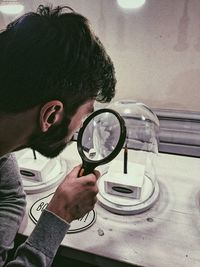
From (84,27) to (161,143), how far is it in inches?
33.4

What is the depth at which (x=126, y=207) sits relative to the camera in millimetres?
1070

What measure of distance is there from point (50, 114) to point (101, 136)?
1.66 feet

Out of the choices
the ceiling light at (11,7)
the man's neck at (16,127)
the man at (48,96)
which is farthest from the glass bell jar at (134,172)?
the ceiling light at (11,7)

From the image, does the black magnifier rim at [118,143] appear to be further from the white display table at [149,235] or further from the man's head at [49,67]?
the white display table at [149,235]

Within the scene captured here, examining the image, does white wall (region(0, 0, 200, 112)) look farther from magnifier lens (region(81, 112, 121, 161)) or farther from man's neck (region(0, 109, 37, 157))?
man's neck (region(0, 109, 37, 157))

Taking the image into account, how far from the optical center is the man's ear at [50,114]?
0.80 m

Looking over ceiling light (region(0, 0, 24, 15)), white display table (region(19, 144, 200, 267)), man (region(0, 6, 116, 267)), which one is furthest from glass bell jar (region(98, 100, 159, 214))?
ceiling light (region(0, 0, 24, 15))

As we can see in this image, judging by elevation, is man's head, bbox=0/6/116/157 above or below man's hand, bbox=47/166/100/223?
above

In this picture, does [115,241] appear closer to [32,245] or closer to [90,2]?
[32,245]

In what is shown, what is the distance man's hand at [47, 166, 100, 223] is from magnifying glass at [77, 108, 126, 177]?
0.03 m

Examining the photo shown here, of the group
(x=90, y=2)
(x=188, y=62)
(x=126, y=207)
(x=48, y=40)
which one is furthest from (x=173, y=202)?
(x=90, y=2)

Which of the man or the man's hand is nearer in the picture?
the man

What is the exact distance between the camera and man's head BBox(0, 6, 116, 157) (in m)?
0.73

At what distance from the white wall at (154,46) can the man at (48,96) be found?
525 millimetres
